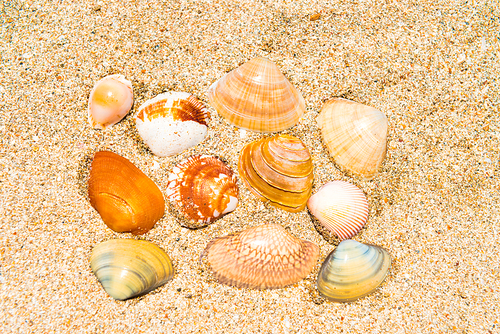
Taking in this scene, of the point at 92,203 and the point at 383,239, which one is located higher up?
the point at 92,203

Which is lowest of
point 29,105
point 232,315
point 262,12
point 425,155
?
point 232,315

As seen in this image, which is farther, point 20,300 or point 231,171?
point 231,171

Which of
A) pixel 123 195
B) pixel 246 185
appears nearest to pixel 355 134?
pixel 246 185

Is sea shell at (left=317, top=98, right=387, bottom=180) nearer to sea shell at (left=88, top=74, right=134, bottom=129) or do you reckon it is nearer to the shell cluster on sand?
the shell cluster on sand

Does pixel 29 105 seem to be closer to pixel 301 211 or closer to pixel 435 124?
pixel 301 211

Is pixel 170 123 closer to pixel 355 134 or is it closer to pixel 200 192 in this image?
pixel 200 192

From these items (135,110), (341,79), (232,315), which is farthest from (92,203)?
(341,79)

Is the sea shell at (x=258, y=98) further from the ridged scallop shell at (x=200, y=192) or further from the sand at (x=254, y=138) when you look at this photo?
the ridged scallop shell at (x=200, y=192)
